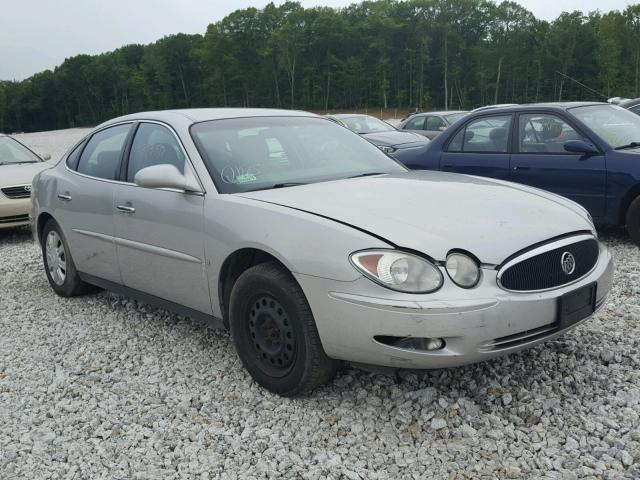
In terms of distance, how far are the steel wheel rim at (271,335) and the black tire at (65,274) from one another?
2.59 metres

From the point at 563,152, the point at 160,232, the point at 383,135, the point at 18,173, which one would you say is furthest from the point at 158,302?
the point at 383,135

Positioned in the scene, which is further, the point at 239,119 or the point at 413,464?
the point at 239,119


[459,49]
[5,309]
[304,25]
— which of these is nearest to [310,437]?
[5,309]

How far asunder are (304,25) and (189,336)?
366ft

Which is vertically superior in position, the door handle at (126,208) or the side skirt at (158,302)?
the door handle at (126,208)

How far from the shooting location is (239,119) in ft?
14.3

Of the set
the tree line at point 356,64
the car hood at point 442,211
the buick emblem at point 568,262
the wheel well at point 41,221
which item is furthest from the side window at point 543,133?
the tree line at point 356,64

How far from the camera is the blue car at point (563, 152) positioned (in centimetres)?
632

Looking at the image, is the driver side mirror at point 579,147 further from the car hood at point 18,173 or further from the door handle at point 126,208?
the car hood at point 18,173

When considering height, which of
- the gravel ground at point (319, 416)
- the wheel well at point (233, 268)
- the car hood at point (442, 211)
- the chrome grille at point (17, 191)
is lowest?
the gravel ground at point (319, 416)

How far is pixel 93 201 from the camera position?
476 cm

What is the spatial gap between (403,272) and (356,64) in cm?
10065

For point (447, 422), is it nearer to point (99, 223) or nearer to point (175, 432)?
point (175, 432)

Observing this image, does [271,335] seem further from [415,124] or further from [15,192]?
[415,124]
